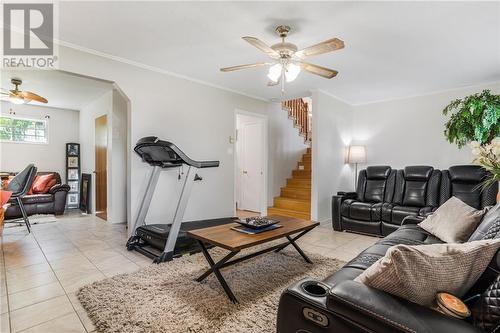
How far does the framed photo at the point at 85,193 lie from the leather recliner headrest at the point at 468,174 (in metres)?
7.00

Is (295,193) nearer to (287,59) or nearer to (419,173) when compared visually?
(419,173)

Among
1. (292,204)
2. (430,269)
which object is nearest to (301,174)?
(292,204)

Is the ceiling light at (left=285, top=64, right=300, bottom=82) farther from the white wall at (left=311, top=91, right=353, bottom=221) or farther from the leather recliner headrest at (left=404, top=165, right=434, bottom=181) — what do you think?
the leather recliner headrest at (left=404, top=165, right=434, bottom=181)

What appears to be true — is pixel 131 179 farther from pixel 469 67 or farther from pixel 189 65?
pixel 469 67

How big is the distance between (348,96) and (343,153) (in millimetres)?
1182

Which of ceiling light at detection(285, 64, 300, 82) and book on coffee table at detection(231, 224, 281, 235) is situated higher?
ceiling light at detection(285, 64, 300, 82)

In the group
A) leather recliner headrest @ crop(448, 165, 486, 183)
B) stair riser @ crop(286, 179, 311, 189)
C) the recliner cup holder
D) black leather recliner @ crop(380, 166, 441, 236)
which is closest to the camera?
the recliner cup holder

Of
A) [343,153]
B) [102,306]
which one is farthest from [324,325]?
[343,153]

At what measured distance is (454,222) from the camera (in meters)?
2.31

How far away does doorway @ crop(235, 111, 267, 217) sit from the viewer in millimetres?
5602

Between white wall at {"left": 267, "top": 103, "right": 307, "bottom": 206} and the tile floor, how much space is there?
5.52ft

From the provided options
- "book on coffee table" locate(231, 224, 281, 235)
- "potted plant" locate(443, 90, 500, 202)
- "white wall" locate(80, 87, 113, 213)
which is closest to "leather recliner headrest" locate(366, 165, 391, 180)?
"potted plant" locate(443, 90, 500, 202)

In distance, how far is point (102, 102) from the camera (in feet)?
17.8

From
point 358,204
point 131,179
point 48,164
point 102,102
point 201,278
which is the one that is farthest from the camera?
point 48,164
